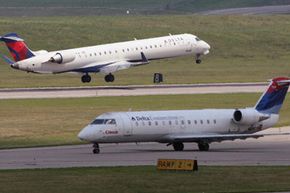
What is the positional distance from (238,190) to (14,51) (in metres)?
64.1

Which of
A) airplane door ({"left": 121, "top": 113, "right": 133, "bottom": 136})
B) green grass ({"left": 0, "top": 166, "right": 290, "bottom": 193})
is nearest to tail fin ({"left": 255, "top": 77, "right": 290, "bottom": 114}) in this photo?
airplane door ({"left": 121, "top": 113, "right": 133, "bottom": 136})

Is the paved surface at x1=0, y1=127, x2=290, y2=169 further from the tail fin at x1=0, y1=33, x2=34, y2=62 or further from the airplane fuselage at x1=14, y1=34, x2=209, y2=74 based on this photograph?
the tail fin at x1=0, y1=33, x2=34, y2=62

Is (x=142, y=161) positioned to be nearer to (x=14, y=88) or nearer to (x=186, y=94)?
(x=186, y=94)

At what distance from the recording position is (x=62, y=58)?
100 m

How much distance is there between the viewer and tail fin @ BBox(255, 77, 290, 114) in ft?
185

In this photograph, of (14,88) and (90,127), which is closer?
(90,127)

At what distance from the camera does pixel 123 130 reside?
52188mm

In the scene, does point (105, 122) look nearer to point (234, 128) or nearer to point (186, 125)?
point (186, 125)

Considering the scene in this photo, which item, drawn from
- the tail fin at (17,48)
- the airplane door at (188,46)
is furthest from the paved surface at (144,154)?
the airplane door at (188,46)

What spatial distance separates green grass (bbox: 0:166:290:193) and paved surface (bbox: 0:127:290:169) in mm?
3407

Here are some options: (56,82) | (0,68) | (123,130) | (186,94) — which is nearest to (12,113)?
(186,94)

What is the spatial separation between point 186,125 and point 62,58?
46637 mm

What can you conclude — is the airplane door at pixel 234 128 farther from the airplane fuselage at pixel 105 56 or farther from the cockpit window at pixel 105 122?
the airplane fuselage at pixel 105 56

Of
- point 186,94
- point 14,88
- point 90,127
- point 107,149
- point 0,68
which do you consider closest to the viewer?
point 90,127
